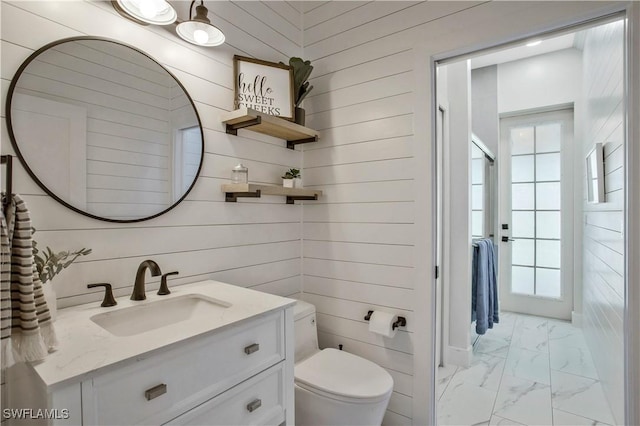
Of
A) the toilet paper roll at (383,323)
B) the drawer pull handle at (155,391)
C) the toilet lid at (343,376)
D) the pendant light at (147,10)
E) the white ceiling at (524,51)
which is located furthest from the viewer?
the white ceiling at (524,51)

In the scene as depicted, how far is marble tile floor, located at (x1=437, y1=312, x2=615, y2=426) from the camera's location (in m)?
1.99

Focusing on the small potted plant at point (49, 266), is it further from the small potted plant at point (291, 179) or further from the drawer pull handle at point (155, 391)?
the small potted plant at point (291, 179)

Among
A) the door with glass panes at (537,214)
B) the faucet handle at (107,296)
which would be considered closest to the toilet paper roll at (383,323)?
the faucet handle at (107,296)

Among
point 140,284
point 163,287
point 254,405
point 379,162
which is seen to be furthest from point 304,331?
point 379,162

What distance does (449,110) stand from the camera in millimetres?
2682

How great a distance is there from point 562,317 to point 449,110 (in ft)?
9.12

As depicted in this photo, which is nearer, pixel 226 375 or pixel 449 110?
pixel 226 375

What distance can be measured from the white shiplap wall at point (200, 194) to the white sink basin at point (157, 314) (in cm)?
15

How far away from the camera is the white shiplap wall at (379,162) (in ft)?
5.57

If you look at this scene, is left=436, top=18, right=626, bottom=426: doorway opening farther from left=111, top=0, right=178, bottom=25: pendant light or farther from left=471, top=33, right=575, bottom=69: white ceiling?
left=111, top=0, right=178, bottom=25: pendant light

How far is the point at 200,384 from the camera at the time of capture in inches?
38.4

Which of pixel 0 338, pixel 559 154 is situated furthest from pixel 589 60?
pixel 0 338

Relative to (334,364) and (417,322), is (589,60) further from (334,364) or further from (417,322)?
(334,364)

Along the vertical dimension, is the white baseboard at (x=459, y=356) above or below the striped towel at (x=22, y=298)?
below
